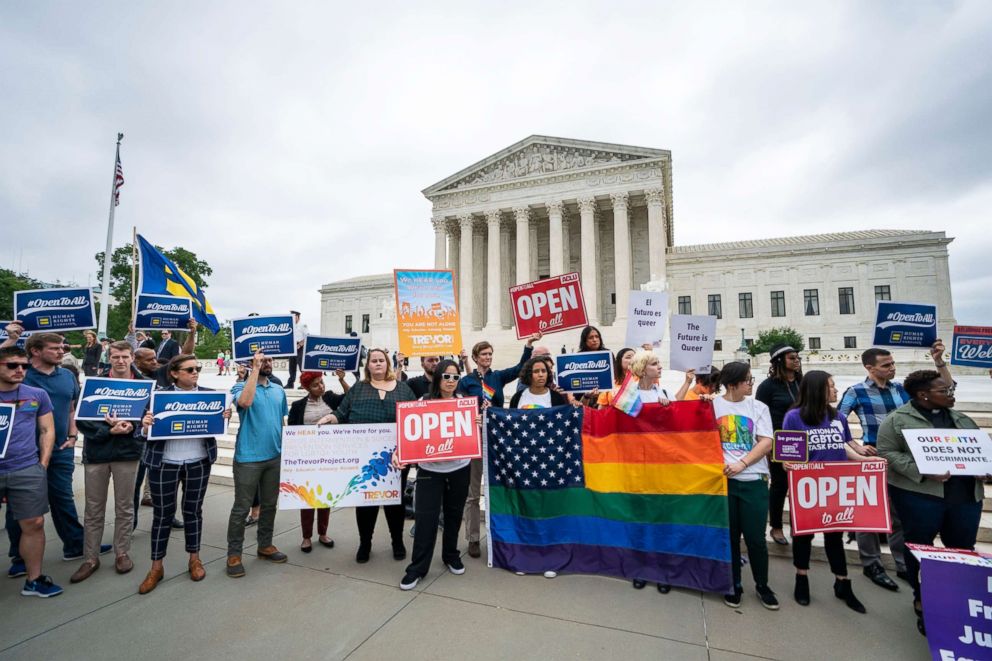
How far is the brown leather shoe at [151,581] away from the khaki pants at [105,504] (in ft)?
2.27

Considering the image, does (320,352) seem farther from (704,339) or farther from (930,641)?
(930,641)

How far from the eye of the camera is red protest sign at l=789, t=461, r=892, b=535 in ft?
12.6

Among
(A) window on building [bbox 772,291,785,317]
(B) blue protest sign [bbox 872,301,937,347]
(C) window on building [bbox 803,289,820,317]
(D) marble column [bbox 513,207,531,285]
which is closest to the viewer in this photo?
(B) blue protest sign [bbox 872,301,937,347]

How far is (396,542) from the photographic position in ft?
16.0

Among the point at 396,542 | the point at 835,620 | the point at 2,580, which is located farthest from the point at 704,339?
the point at 2,580

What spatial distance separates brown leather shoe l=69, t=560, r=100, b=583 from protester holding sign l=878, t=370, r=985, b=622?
7091 millimetres

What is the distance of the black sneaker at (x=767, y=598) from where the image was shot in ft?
12.3

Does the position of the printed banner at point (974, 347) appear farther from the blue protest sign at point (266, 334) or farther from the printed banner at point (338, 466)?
the blue protest sign at point (266, 334)

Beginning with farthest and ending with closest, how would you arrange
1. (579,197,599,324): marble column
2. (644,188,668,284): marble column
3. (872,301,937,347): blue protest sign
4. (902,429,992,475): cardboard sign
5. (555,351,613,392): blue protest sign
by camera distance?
1. (579,197,599,324): marble column
2. (644,188,668,284): marble column
3. (872,301,937,347): blue protest sign
4. (555,351,613,392): blue protest sign
5. (902,429,992,475): cardboard sign

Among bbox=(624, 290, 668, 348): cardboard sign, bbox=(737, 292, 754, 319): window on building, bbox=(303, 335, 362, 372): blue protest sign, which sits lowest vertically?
bbox=(303, 335, 362, 372): blue protest sign

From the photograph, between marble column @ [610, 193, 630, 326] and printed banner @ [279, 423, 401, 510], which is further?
marble column @ [610, 193, 630, 326]

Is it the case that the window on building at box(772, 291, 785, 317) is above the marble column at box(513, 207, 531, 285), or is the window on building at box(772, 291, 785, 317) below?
below

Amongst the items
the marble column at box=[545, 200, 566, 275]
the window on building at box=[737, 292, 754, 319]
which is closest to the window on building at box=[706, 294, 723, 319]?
the window on building at box=[737, 292, 754, 319]

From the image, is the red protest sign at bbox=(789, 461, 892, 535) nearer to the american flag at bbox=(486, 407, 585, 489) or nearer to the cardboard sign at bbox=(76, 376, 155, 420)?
the american flag at bbox=(486, 407, 585, 489)
